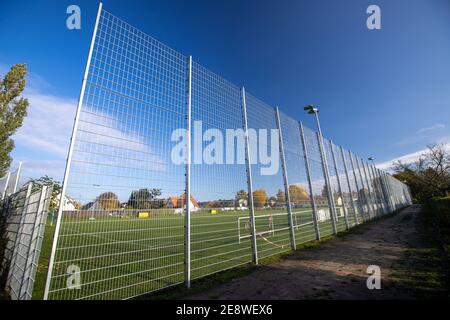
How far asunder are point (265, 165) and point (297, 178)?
232 cm

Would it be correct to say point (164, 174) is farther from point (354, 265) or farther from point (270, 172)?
point (354, 265)

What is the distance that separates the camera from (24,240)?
11.9ft

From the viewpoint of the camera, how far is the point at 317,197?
31.8 ft

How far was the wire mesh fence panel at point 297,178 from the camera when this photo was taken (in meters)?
8.13

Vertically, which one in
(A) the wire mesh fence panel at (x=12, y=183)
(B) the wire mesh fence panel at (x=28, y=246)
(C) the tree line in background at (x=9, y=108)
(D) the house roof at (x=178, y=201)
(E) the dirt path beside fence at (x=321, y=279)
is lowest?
(E) the dirt path beside fence at (x=321, y=279)

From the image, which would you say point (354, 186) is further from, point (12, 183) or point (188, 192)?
point (12, 183)

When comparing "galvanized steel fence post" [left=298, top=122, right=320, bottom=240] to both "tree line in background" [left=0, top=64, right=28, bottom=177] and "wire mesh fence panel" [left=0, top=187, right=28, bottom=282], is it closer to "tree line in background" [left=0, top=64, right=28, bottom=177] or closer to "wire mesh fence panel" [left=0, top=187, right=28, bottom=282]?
"wire mesh fence panel" [left=0, top=187, right=28, bottom=282]

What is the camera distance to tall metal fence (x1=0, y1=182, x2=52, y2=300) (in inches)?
119

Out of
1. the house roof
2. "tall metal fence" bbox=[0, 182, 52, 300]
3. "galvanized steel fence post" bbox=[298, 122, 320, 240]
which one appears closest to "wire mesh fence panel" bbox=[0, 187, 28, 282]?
"tall metal fence" bbox=[0, 182, 52, 300]

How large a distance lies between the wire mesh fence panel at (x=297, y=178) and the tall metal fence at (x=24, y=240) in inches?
237

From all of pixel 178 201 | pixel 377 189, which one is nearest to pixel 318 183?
pixel 178 201

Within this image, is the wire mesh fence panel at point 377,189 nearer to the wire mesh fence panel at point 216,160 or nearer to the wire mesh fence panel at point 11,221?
the wire mesh fence panel at point 216,160

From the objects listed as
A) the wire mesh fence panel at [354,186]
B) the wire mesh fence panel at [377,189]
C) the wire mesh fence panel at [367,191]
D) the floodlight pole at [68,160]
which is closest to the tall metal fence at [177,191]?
the floodlight pole at [68,160]
